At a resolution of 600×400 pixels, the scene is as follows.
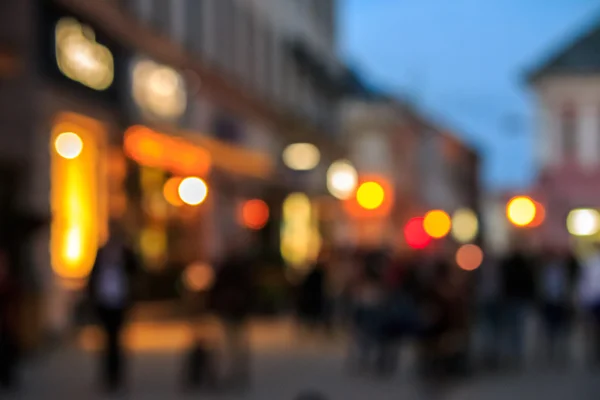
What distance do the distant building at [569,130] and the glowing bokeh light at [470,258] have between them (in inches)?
992

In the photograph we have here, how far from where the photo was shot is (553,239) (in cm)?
4903

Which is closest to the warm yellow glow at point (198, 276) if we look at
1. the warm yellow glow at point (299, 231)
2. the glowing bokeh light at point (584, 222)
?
the warm yellow glow at point (299, 231)

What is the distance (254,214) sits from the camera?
130ft

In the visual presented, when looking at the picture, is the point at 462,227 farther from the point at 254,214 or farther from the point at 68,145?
the point at 68,145

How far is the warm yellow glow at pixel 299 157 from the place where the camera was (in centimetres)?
4403

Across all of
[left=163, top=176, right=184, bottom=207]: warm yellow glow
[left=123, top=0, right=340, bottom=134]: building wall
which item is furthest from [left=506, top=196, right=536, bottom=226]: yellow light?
[left=163, top=176, right=184, bottom=207]: warm yellow glow

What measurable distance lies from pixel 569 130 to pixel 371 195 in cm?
2022

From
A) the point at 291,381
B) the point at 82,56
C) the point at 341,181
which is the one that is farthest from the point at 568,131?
the point at 291,381

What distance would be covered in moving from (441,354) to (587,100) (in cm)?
3450

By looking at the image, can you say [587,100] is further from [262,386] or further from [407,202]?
[262,386]

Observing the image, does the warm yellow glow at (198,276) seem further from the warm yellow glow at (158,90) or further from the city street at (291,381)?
the warm yellow glow at (158,90)

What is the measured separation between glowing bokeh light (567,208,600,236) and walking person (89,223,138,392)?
32.1m

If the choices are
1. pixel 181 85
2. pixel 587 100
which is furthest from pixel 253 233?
pixel 587 100

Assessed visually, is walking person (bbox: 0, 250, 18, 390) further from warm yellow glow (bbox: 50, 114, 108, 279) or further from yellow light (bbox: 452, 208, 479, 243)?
yellow light (bbox: 452, 208, 479, 243)
